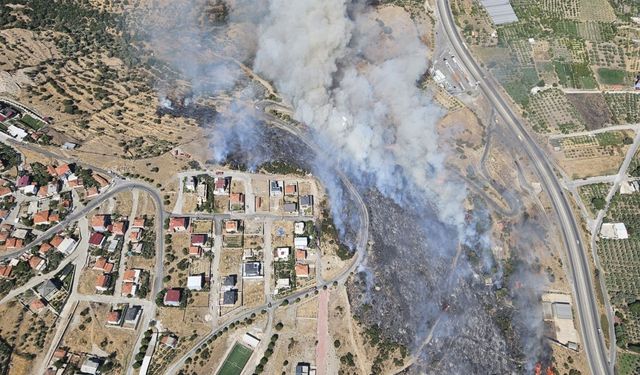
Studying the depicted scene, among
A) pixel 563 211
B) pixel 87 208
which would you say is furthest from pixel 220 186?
pixel 563 211

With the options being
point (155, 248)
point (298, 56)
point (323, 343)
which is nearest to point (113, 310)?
point (155, 248)

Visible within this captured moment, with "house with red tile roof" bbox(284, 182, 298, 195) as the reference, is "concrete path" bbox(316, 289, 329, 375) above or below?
below

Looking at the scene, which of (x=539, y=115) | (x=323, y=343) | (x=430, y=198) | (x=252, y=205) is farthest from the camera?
(x=539, y=115)

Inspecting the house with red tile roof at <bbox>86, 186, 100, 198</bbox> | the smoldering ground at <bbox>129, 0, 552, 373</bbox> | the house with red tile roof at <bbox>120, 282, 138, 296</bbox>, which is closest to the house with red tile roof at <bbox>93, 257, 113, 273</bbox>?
the house with red tile roof at <bbox>120, 282, 138, 296</bbox>

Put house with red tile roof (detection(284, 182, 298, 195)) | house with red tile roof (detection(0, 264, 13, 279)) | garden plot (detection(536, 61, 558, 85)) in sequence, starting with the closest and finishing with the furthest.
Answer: house with red tile roof (detection(0, 264, 13, 279)), house with red tile roof (detection(284, 182, 298, 195)), garden plot (detection(536, 61, 558, 85))

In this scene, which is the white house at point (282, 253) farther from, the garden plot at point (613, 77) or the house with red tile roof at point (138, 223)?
the garden plot at point (613, 77)

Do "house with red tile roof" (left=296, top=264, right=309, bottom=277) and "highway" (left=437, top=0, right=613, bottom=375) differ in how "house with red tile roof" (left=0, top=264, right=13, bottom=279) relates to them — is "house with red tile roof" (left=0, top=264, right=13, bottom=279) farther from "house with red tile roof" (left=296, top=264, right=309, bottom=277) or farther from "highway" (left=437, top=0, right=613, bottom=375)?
"highway" (left=437, top=0, right=613, bottom=375)

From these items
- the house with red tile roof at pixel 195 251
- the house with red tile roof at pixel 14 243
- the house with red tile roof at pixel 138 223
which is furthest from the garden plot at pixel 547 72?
the house with red tile roof at pixel 14 243

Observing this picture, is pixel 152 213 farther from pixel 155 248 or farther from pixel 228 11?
pixel 228 11
